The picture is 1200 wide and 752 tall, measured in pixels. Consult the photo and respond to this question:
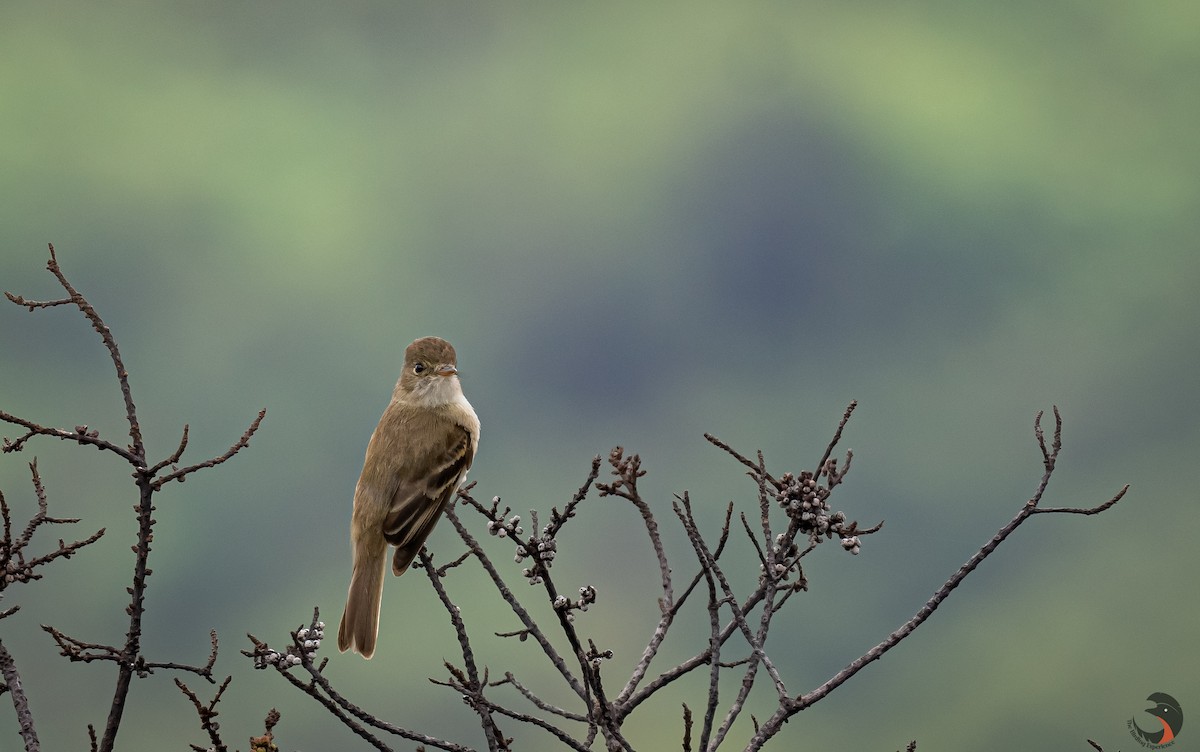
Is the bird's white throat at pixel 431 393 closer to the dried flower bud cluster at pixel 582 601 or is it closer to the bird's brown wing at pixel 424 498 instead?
the bird's brown wing at pixel 424 498

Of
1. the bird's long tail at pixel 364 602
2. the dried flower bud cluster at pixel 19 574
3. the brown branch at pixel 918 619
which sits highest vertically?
the bird's long tail at pixel 364 602

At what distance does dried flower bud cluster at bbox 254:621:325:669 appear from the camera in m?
4.26

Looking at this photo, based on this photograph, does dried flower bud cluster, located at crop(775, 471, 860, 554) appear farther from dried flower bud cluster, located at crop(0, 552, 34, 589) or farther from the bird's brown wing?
dried flower bud cluster, located at crop(0, 552, 34, 589)

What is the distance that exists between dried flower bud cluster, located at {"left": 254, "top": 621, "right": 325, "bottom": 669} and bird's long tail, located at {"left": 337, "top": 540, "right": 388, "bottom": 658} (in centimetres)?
151

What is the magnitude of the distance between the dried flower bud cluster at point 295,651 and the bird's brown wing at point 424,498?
5.49 feet

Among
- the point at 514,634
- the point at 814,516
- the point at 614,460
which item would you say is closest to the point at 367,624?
the point at 514,634

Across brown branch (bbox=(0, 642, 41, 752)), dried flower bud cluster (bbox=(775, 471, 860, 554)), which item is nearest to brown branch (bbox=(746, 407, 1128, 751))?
dried flower bud cluster (bbox=(775, 471, 860, 554))

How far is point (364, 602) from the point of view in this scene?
20.9 ft

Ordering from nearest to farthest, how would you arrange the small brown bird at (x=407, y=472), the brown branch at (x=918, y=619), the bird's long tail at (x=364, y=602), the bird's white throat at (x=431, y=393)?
the brown branch at (x=918, y=619)
the bird's long tail at (x=364, y=602)
the small brown bird at (x=407, y=472)
the bird's white throat at (x=431, y=393)

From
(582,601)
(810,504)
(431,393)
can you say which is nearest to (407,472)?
(431,393)

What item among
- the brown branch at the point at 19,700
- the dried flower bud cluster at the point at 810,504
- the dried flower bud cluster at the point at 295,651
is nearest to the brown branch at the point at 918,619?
the dried flower bud cluster at the point at 810,504

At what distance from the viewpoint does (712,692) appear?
4207 millimetres

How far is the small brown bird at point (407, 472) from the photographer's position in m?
6.30

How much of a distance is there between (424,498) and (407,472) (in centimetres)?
24
